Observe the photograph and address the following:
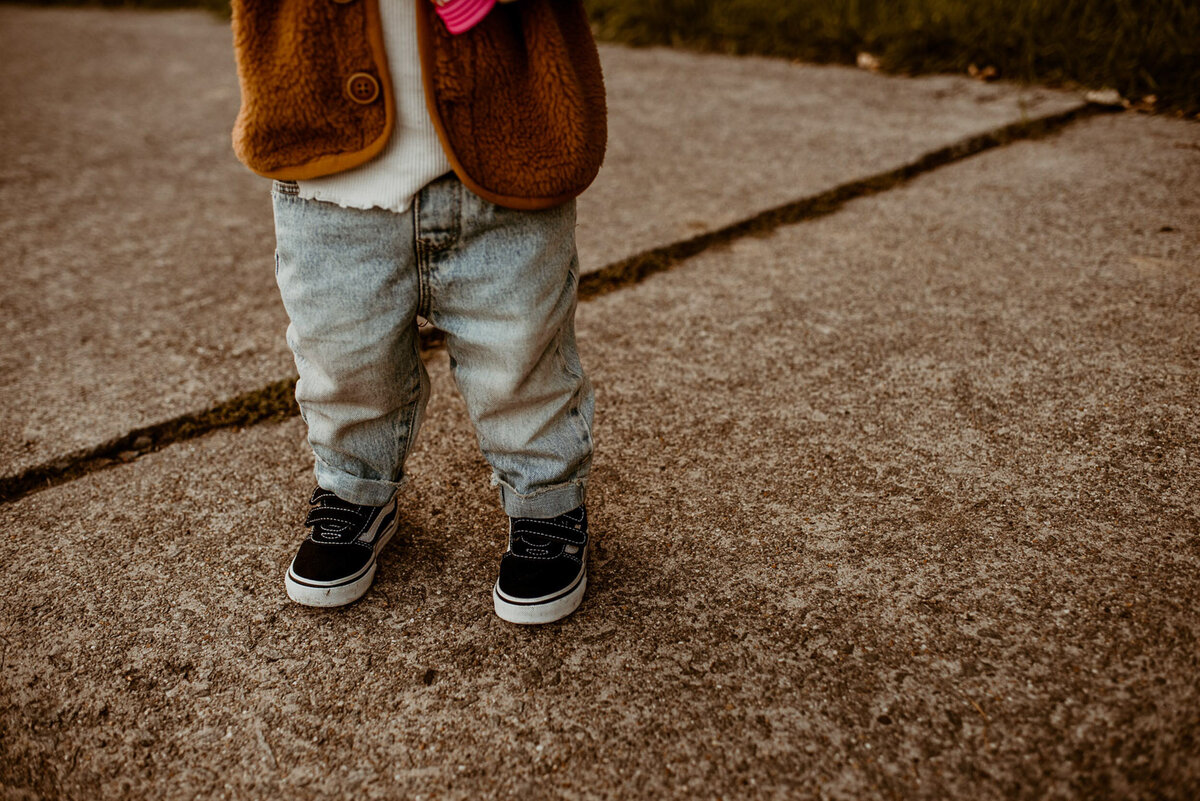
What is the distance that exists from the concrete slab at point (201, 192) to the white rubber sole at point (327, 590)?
0.67 meters

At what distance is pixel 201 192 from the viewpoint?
10.00 ft

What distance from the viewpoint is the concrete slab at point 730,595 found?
110 centimetres

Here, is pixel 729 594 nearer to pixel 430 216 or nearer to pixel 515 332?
pixel 515 332

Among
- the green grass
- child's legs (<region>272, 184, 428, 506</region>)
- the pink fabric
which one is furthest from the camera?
the green grass

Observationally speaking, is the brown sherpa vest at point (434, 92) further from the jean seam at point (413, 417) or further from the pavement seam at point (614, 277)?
the pavement seam at point (614, 277)

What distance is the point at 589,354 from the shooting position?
1979 mm

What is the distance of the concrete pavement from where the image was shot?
110cm

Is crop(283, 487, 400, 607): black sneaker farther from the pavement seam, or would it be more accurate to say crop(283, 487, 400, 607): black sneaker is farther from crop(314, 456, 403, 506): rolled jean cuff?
the pavement seam

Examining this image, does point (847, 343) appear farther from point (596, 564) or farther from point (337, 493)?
point (337, 493)

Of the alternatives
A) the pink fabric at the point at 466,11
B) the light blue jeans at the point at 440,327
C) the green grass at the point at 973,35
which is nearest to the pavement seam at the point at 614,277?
the green grass at the point at 973,35

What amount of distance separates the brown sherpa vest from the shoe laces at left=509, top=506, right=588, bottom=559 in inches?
19.7

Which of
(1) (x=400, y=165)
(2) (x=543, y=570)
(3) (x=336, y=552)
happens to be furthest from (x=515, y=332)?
(3) (x=336, y=552)

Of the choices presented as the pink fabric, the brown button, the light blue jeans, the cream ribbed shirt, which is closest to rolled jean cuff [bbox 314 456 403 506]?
the light blue jeans

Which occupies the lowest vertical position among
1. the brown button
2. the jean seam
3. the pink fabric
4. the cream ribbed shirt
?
the jean seam
